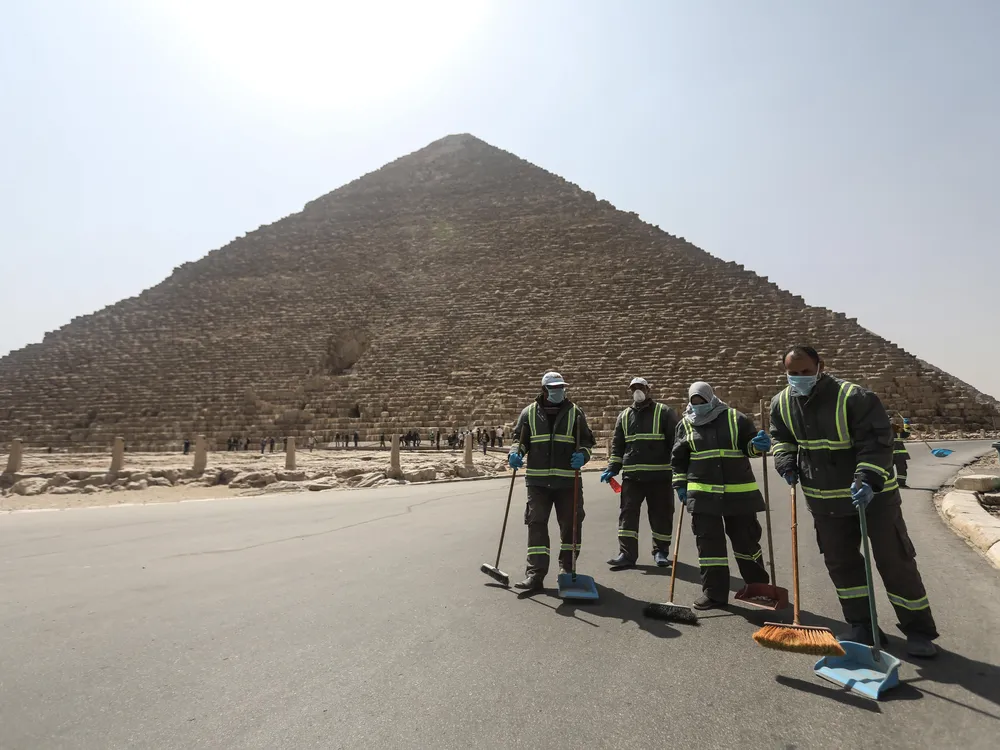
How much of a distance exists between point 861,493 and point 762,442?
2.83 feet

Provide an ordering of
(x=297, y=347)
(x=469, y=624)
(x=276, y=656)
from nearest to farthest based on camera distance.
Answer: (x=276, y=656)
(x=469, y=624)
(x=297, y=347)

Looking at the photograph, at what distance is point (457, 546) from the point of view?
16.7ft

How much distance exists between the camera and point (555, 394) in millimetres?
4051

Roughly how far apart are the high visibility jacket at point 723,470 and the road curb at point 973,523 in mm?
2220

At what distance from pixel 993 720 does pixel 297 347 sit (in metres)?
36.2

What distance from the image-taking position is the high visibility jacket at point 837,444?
262cm

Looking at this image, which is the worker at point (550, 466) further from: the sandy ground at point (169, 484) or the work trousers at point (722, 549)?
the sandy ground at point (169, 484)

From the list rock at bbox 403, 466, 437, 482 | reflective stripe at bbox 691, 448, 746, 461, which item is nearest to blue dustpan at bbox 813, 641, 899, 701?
reflective stripe at bbox 691, 448, 746, 461

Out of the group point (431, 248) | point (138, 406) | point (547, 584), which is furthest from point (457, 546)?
point (431, 248)

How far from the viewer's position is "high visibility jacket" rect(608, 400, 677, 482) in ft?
15.3

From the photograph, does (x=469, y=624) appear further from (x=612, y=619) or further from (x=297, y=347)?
(x=297, y=347)

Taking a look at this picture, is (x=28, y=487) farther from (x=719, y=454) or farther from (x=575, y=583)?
(x=719, y=454)

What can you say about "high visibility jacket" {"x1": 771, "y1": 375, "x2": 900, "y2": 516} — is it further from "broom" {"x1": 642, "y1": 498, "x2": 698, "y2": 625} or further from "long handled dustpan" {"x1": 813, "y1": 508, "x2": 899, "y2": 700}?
"broom" {"x1": 642, "y1": 498, "x2": 698, "y2": 625}

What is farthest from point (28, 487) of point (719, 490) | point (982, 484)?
point (982, 484)
